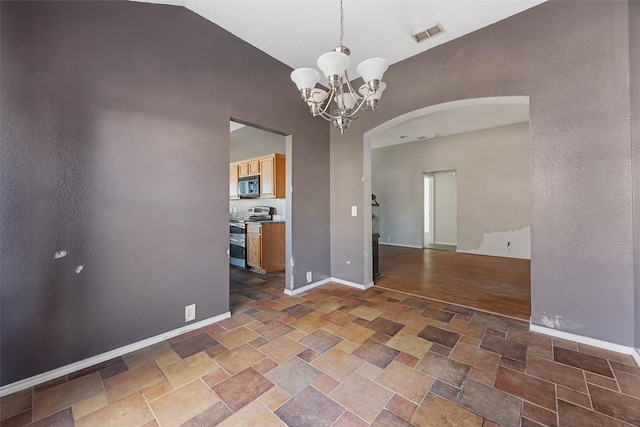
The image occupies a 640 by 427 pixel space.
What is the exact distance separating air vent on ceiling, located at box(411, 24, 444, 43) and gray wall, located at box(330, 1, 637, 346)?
391 millimetres

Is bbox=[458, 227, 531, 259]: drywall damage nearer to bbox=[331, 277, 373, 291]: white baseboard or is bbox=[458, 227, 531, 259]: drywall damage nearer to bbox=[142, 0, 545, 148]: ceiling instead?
bbox=[331, 277, 373, 291]: white baseboard

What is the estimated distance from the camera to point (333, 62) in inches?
63.5

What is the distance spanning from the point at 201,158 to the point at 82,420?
6.53 ft

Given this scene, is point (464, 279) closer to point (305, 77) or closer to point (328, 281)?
point (328, 281)

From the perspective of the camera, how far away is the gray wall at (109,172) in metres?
1.60

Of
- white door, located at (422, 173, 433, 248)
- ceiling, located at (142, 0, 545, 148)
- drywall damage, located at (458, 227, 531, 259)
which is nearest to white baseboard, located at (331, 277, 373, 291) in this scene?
ceiling, located at (142, 0, 545, 148)

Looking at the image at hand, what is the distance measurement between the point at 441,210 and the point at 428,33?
609cm

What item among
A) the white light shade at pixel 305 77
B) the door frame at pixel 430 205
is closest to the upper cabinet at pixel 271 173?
the white light shade at pixel 305 77

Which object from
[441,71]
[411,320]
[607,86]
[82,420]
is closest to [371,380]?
[411,320]

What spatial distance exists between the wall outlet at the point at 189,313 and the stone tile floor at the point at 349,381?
0.14 m

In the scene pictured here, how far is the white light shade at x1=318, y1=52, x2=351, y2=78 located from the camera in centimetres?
160

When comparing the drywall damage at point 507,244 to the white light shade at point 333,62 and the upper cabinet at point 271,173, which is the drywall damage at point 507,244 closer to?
the upper cabinet at point 271,173

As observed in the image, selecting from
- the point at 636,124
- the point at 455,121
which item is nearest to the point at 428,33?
the point at 636,124

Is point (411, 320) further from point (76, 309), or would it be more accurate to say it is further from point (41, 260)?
point (41, 260)
